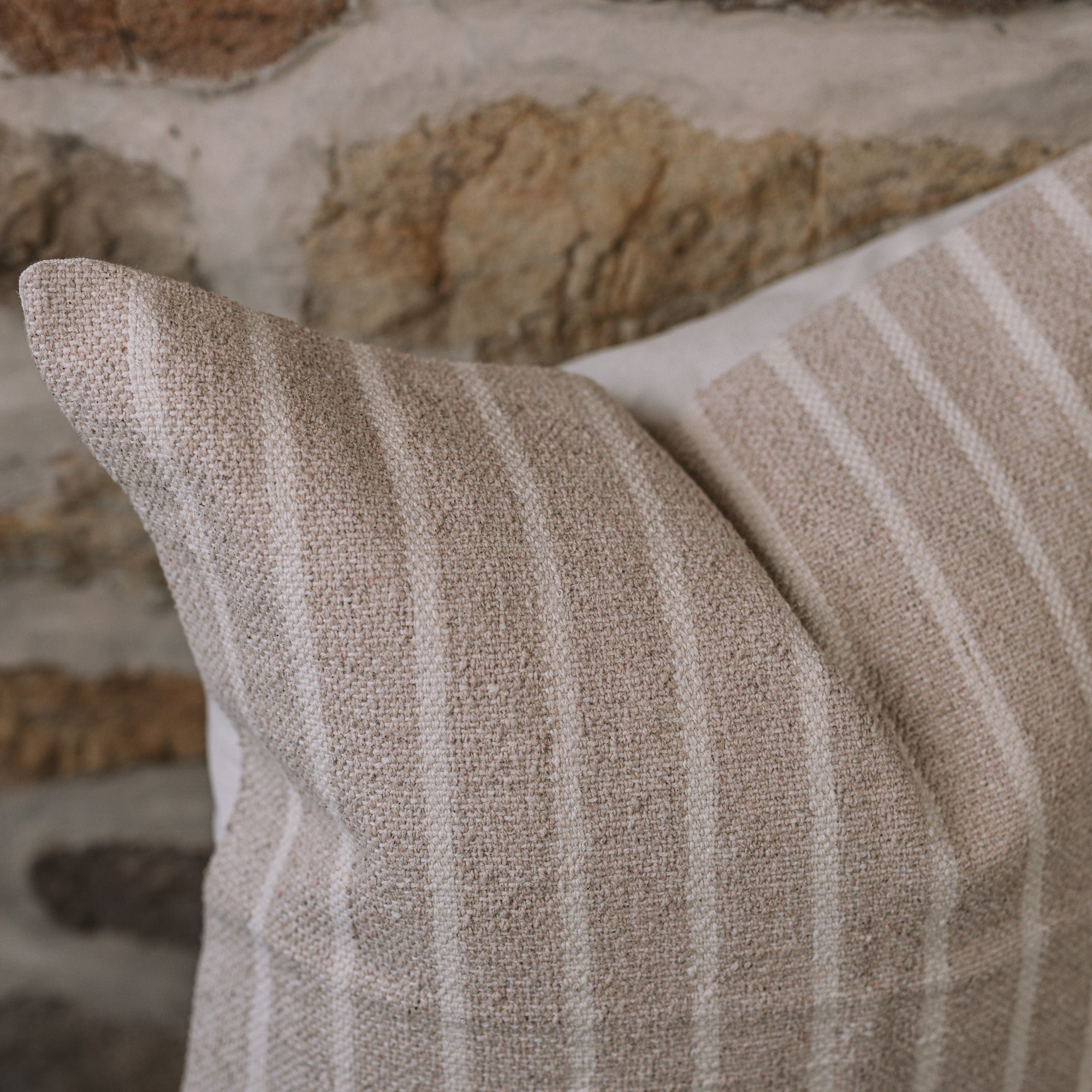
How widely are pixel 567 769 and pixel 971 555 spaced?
201mm

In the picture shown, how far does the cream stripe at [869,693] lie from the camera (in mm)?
390

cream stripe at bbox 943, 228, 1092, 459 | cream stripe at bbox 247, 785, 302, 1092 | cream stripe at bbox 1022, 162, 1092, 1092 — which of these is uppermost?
cream stripe at bbox 1022, 162, 1092, 1092

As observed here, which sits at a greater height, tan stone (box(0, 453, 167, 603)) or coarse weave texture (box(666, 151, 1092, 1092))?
coarse weave texture (box(666, 151, 1092, 1092))

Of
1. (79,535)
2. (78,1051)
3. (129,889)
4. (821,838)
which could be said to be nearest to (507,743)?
(821,838)

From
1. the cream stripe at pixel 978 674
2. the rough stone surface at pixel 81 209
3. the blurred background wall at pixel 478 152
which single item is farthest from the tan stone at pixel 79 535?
the cream stripe at pixel 978 674

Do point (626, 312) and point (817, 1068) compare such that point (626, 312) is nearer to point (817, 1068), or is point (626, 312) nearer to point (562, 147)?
point (562, 147)

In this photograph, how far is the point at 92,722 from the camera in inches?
29.5

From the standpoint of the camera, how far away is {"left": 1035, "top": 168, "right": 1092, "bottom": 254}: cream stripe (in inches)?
17.1

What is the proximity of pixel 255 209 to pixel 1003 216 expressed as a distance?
16.5 inches

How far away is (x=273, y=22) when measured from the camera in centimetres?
52

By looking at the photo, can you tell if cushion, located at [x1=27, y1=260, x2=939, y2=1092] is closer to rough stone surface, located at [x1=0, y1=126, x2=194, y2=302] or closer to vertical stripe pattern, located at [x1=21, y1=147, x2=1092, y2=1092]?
vertical stripe pattern, located at [x1=21, y1=147, x2=1092, y2=1092]

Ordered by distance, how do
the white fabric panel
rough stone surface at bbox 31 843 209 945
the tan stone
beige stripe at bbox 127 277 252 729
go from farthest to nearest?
rough stone surface at bbox 31 843 209 945 < the tan stone < the white fabric panel < beige stripe at bbox 127 277 252 729

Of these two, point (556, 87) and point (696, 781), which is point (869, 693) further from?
point (556, 87)

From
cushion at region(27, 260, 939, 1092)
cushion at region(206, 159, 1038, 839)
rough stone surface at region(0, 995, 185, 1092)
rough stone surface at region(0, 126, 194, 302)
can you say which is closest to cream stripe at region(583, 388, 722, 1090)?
cushion at region(27, 260, 939, 1092)
